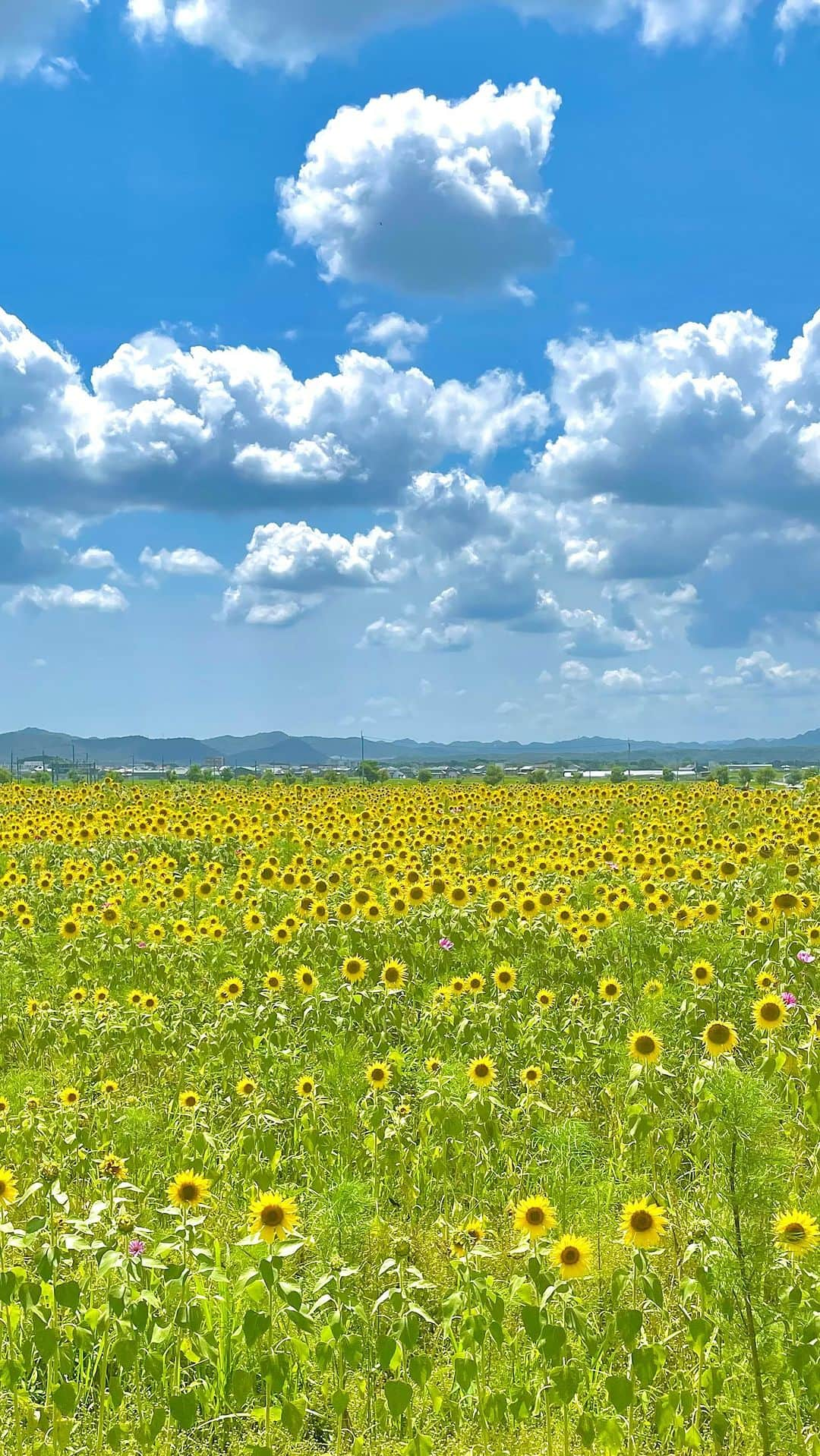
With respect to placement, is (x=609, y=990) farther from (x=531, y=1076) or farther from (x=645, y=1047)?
(x=531, y=1076)

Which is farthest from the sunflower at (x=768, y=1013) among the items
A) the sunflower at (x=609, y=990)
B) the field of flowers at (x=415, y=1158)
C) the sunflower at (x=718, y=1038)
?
the sunflower at (x=609, y=990)

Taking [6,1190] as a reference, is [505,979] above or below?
above

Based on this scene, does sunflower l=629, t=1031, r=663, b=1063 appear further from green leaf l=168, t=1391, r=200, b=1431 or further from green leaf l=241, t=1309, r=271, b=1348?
green leaf l=168, t=1391, r=200, b=1431

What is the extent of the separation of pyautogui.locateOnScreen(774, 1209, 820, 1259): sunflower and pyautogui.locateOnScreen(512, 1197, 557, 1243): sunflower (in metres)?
0.87

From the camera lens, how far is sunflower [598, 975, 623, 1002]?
7.91 m

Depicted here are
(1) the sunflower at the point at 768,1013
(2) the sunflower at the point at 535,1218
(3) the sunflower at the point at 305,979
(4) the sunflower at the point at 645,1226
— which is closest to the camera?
(4) the sunflower at the point at 645,1226

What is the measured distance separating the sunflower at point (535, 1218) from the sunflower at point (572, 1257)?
0.29 meters

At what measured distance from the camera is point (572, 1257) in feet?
12.3

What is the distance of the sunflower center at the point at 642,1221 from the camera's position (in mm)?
3967

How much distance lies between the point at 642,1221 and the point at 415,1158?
6.91 ft

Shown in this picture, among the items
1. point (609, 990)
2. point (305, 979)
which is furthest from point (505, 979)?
point (305, 979)

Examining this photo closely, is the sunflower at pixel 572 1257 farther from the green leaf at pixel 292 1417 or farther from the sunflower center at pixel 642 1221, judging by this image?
the green leaf at pixel 292 1417

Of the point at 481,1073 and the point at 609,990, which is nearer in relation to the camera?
the point at 481,1073

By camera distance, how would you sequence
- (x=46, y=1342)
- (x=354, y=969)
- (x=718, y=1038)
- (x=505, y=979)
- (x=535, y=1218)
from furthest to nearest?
(x=354, y=969) < (x=505, y=979) < (x=718, y=1038) < (x=535, y=1218) < (x=46, y=1342)
